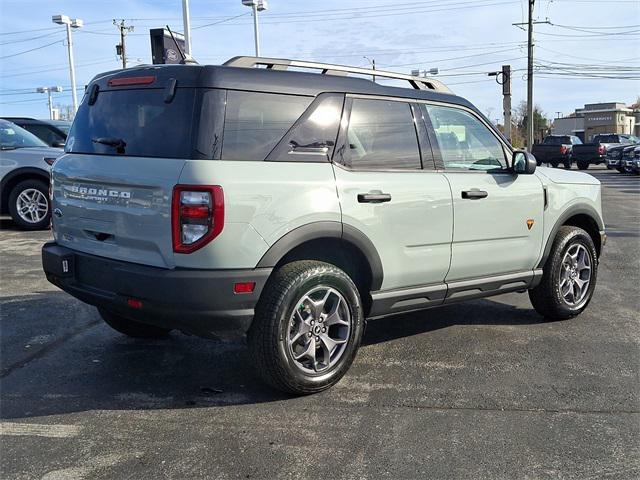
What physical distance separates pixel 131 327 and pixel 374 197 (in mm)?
2239

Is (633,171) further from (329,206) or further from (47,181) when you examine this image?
(329,206)

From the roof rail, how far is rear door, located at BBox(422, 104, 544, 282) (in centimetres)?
23

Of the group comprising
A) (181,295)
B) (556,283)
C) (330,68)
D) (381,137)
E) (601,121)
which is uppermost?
(601,121)

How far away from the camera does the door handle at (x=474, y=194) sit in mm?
4398

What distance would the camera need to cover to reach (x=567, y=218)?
5270 millimetres

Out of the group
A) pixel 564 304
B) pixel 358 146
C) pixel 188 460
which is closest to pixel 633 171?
pixel 564 304

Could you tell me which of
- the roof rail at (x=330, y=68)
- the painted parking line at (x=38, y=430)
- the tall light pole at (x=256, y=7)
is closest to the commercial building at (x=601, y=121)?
the tall light pole at (x=256, y=7)

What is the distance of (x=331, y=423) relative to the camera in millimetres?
3424

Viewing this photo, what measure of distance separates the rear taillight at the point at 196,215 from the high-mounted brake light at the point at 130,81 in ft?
2.70

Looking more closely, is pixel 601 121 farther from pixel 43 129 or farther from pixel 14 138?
pixel 14 138

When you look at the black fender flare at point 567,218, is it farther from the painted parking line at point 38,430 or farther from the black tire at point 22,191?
the black tire at point 22,191

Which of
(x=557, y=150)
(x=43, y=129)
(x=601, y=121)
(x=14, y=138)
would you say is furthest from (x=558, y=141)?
(x=601, y=121)

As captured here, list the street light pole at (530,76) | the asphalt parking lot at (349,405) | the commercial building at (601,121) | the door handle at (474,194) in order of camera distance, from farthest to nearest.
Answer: the commercial building at (601,121), the street light pole at (530,76), the door handle at (474,194), the asphalt parking lot at (349,405)

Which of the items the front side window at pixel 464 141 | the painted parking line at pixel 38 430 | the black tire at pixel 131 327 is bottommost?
the painted parking line at pixel 38 430
